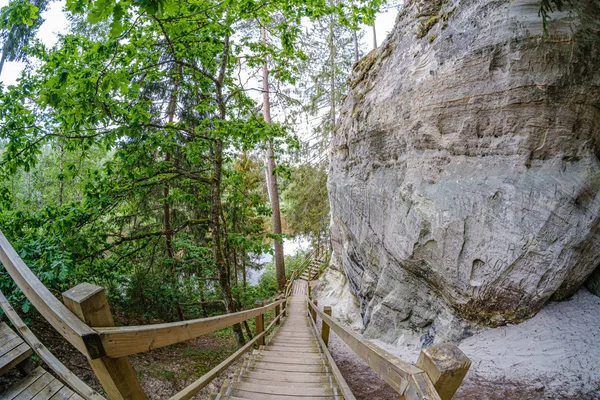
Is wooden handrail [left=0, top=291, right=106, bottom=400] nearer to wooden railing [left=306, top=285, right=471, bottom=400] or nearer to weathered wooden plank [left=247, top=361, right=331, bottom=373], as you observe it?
wooden railing [left=306, top=285, right=471, bottom=400]

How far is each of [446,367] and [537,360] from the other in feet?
13.7

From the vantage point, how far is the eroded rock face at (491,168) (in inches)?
169

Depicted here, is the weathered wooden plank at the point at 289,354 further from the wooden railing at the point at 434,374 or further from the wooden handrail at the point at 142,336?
the wooden railing at the point at 434,374

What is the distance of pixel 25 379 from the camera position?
6.31 ft

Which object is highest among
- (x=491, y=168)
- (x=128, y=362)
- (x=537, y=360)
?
(x=491, y=168)

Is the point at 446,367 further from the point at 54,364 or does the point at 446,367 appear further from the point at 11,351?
the point at 11,351

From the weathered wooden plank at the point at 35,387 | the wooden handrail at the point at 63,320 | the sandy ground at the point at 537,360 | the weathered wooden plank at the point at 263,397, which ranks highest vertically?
the wooden handrail at the point at 63,320

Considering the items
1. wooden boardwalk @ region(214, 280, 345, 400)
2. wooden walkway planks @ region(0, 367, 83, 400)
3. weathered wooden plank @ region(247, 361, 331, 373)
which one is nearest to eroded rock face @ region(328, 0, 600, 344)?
wooden boardwalk @ region(214, 280, 345, 400)

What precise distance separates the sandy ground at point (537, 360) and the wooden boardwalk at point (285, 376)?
0.91 m

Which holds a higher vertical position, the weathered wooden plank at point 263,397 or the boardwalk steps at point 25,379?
the boardwalk steps at point 25,379

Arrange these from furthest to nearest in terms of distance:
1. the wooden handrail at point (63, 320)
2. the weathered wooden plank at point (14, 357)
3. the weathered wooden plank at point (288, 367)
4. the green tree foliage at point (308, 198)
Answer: the green tree foliage at point (308, 198)
the weathered wooden plank at point (288, 367)
the weathered wooden plank at point (14, 357)
the wooden handrail at point (63, 320)

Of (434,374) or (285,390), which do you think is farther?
(285,390)

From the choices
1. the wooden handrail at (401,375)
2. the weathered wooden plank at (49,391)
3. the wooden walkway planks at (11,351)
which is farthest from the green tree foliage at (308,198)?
the weathered wooden plank at (49,391)

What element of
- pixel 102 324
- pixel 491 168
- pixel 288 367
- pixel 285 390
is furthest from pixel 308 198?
pixel 102 324
